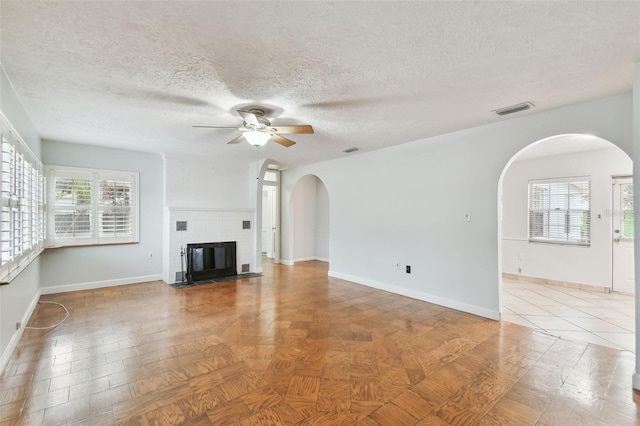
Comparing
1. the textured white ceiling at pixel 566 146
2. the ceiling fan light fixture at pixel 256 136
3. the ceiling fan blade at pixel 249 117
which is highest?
the textured white ceiling at pixel 566 146

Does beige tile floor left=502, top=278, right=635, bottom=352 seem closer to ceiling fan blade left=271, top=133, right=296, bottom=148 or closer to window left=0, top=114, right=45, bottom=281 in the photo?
ceiling fan blade left=271, top=133, right=296, bottom=148

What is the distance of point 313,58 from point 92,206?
5008mm

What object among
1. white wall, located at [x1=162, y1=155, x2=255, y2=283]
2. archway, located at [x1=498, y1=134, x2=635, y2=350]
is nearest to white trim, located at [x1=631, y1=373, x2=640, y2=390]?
archway, located at [x1=498, y1=134, x2=635, y2=350]

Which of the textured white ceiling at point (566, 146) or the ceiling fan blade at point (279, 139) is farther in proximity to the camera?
the textured white ceiling at point (566, 146)

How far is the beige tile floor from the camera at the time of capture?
3287 mm

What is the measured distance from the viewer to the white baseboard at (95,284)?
4763 mm

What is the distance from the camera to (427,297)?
4.52 metres

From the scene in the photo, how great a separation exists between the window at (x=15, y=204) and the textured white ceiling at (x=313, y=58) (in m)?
0.56

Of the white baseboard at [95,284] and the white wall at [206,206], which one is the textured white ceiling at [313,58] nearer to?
the white wall at [206,206]

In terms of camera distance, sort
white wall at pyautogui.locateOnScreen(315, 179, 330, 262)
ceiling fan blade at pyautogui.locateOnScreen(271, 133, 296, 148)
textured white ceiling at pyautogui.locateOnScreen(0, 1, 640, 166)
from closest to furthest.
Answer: textured white ceiling at pyautogui.locateOnScreen(0, 1, 640, 166) < ceiling fan blade at pyautogui.locateOnScreen(271, 133, 296, 148) < white wall at pyautogui.locateOnScreen(315, 179, 330, 262)

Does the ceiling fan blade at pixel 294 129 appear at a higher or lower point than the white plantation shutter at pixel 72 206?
higher

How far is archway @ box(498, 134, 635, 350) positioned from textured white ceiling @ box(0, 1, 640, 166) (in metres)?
1.72

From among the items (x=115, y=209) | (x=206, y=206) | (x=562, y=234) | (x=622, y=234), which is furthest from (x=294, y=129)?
(x=622, y=234)

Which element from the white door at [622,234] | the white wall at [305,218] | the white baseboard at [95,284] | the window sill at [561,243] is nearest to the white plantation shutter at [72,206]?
the white baseboard at [95,284]
